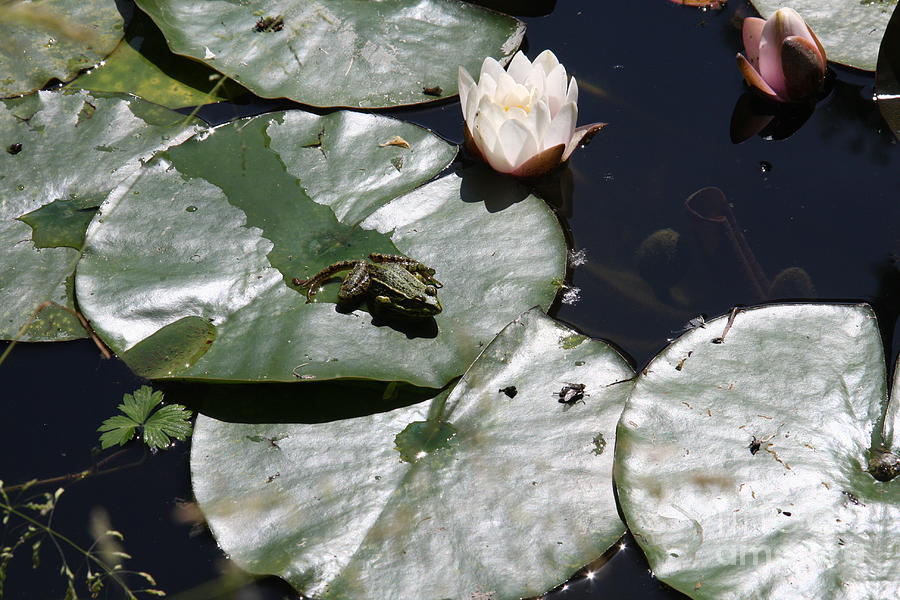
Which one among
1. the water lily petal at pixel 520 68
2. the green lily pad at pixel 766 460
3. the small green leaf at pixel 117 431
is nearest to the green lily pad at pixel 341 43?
the water lily petal at pixel 520 68

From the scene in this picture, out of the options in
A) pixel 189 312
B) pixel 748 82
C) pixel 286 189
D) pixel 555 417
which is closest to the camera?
pixel 555 417

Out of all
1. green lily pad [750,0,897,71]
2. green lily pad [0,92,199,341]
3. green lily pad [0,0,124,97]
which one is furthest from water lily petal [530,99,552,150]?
green lily pad [0,0,124,97]

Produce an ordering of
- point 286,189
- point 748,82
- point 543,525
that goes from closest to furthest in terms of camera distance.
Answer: point 543,525, point 286,189, point 748,82

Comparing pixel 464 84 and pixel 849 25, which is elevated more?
pixel 849 25

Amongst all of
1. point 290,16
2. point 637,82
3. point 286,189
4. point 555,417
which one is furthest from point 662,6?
point 555,417

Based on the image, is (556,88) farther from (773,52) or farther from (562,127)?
(773,52)

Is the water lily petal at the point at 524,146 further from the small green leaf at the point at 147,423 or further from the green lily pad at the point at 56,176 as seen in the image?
the small green leaf at the point at 147,423

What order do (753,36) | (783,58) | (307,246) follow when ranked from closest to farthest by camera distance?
(307,246)
(783,58)
(753,36)

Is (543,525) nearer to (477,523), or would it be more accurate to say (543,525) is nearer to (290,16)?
(477,523)

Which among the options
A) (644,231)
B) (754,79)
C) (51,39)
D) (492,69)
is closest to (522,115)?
(492,69)
